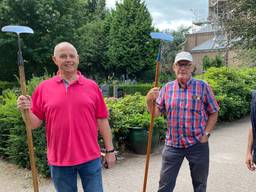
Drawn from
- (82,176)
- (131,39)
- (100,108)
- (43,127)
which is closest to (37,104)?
(100,108)

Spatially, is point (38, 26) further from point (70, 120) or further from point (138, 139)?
point (70, 120)

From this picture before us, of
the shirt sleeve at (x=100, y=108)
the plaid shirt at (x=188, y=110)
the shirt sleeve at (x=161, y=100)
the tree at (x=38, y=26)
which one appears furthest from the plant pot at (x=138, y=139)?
the tree at (x=38, y=26)

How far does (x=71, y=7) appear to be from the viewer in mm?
25344

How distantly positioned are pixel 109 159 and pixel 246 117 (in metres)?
11.2

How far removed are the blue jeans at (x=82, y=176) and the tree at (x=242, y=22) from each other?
14.9 m

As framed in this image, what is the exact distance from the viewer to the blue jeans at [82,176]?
10.4ft

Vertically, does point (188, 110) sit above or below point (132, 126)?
above

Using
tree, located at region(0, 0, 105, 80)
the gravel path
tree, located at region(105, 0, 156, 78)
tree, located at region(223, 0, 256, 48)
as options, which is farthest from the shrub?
tree, located at region(105, 0, 156, 78)

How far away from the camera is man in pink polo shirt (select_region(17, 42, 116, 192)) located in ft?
10.1

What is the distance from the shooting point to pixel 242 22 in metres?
16.7

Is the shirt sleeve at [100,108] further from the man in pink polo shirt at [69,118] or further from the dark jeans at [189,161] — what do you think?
the dark jeans at [189,161]

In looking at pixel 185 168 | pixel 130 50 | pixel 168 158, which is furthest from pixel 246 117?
pixel 130 50

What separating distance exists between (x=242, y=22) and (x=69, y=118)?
15349 millimetres

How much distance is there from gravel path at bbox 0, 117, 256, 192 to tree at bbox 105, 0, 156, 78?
2471cm
